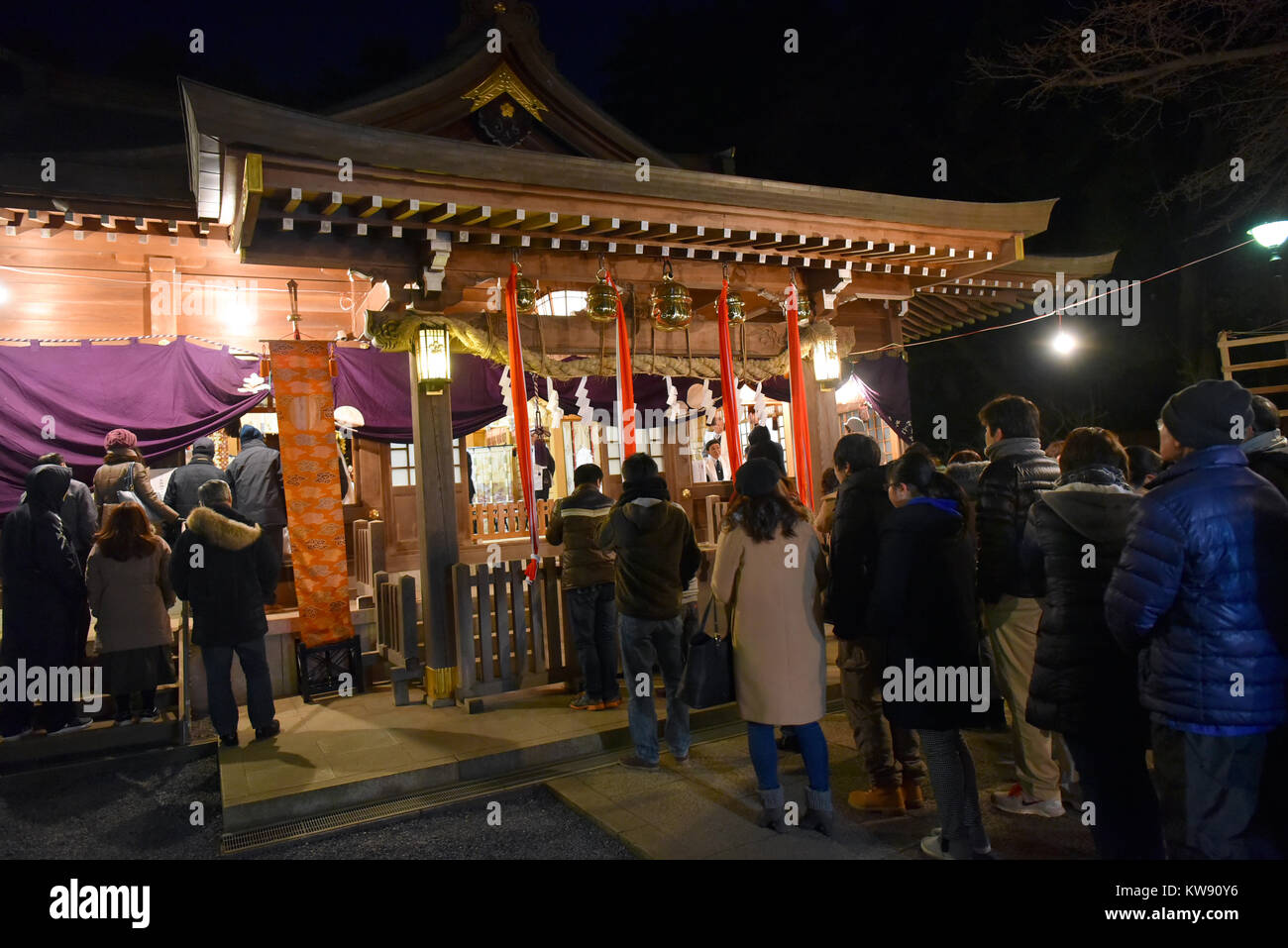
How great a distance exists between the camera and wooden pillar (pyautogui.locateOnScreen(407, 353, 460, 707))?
268 inches

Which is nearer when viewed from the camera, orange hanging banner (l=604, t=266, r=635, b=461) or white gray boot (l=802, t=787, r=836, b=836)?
white gray boot (l=802, t=787, r=836, b=836)

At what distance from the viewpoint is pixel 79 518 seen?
22.8 ft

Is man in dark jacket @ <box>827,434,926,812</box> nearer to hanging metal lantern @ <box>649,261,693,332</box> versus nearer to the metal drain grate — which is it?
the metal drain grate

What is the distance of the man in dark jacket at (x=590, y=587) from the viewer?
6547 millimetres

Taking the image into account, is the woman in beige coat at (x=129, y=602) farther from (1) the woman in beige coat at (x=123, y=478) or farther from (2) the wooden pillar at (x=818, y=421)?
(2) the wooden pillar at (x=818, y=421)

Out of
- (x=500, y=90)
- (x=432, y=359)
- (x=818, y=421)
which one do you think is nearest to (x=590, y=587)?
(x=432, y=359)

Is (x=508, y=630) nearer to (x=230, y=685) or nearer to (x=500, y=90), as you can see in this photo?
(x=230, y=685)

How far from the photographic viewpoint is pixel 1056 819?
168 inches

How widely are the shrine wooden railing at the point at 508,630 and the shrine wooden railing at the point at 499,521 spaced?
5081mm

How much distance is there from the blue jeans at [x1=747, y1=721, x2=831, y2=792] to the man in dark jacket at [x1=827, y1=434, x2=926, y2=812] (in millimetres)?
469

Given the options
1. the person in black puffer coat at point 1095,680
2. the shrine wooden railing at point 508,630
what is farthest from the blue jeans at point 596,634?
the person in black puffer coat at point 1095,680

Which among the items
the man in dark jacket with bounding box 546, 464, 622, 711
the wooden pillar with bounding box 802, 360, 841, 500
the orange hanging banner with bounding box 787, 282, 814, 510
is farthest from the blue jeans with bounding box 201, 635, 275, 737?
the wooden pillar with bounding box 802, 360, 841, 500
